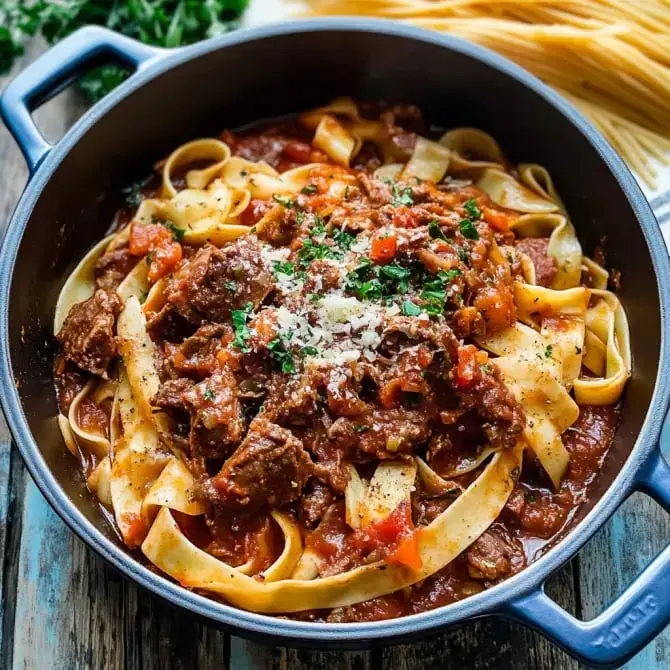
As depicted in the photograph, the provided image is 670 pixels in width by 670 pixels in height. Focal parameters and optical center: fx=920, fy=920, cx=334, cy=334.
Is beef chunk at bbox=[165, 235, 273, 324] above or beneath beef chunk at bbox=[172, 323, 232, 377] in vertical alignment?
above

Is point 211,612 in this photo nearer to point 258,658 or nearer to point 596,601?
point 258,658

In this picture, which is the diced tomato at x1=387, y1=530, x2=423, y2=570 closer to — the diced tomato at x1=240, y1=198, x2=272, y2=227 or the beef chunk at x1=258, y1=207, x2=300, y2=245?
the beef chunk at x1=258, y1=207, x2=300, y2=245

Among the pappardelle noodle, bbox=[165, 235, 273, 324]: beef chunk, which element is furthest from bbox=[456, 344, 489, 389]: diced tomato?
bbox=[165, 235, 273, 324]: beef chunk

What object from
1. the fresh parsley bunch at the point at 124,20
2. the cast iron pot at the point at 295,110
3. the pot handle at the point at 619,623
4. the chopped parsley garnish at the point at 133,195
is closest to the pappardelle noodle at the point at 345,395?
the cast iron pot at the point at 295,110

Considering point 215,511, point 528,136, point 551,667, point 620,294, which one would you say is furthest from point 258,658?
point 528,136

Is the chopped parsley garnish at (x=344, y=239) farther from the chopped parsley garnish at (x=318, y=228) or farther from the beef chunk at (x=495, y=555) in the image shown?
the beef chunk at (x=495, y=555)

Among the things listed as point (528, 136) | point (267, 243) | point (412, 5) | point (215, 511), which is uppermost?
point (412, 5)
